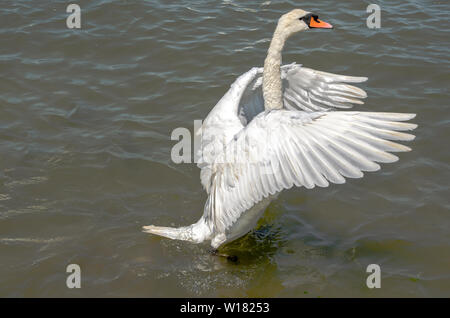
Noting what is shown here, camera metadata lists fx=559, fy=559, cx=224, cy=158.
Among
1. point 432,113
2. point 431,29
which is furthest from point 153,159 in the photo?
point 431,29

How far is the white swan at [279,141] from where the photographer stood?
4734 millimetres

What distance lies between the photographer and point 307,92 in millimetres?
7055

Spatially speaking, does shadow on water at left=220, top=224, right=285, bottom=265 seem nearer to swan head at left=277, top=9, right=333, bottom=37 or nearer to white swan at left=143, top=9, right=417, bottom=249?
white swan at left=143, top=9, right=417, bottom=249

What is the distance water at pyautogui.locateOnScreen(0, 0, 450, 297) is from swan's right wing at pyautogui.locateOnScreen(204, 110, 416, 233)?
4.64ft

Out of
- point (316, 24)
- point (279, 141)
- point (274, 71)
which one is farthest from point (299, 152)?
point (316, 24)

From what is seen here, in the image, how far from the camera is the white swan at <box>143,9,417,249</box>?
4734 millimetres

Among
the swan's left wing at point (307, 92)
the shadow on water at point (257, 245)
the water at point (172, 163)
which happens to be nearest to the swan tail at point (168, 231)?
the water at point (172, 163)

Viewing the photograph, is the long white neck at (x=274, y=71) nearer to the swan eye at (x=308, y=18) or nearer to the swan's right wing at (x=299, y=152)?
the swan eye at (x=308, y=18)

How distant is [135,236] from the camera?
704 centimetres

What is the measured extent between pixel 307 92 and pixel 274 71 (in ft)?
3.15

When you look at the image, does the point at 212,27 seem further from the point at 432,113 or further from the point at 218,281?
the point at 218,281

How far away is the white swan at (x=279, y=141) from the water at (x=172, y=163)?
692 mm

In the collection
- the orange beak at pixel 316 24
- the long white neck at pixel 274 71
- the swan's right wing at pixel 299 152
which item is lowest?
the swan's right wing at pixel 299 152
